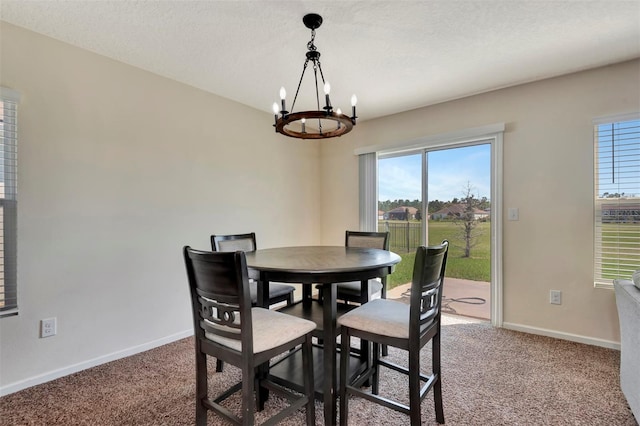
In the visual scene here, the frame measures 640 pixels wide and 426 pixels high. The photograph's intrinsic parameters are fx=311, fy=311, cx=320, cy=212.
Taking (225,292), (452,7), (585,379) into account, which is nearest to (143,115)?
(225,292)

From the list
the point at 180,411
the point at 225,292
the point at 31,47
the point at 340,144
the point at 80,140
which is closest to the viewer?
the point at 225,292

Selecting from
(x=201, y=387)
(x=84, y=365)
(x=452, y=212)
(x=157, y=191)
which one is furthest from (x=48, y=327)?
(x=452, y=212)

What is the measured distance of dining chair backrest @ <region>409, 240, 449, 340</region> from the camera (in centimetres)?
146

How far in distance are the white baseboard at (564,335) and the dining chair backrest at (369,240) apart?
1.51 m

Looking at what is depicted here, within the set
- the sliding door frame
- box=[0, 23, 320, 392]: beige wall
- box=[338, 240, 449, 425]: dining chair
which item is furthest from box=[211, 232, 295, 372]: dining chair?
the sliding door frame

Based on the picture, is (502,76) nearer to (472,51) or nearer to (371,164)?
(472,51)

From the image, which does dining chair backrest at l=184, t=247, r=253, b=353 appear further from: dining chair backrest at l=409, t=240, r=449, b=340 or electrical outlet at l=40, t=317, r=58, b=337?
electrical outlet at l=40, t=317, r=58, b=337

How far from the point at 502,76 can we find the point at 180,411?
3.54 m

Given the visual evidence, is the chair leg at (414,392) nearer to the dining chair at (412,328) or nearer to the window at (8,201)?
the dining chair at (412,328)

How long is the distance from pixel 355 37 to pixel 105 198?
2.22 metres

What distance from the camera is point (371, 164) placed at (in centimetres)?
398

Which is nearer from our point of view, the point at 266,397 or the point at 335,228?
the point at 266,397

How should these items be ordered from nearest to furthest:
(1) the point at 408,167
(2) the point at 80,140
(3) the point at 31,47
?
(3) the point at 31,47 < (2) the point at 80,140 < (1) the point at 408,167

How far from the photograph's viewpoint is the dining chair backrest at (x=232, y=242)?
2.50 meters
